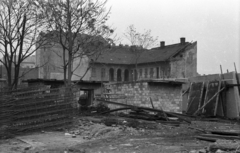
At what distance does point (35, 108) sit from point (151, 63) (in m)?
38.1

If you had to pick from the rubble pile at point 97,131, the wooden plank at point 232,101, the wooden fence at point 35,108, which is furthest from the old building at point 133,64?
the wooden fence at point 35,108

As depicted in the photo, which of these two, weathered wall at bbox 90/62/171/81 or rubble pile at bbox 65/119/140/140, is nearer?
rubble pile at bbox 65/119/140/140

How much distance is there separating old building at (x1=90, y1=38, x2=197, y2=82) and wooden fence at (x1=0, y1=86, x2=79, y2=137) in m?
28.7

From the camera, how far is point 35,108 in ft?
34.6

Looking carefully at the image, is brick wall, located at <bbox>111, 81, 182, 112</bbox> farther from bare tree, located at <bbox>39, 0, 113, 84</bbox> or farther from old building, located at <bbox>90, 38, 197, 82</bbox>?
old building, located at <bbox>90, 38, 197, 82</bbox>

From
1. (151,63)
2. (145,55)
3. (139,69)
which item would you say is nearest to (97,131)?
(151,63)

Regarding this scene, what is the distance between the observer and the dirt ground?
7823mm

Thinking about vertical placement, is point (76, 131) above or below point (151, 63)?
below

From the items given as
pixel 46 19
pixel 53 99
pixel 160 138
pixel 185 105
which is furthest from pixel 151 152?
pixel 185 105

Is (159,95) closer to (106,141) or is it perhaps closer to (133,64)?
(106,141)

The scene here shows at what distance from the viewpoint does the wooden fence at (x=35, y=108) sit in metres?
9.95

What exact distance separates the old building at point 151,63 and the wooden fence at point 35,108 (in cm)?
2870

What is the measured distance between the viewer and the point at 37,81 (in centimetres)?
2322

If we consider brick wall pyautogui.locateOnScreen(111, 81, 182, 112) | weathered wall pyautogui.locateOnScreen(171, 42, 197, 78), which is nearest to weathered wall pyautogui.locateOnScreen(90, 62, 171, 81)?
weathered wall pyautogui.locateOnScreen(171, 42, 197, 78)
